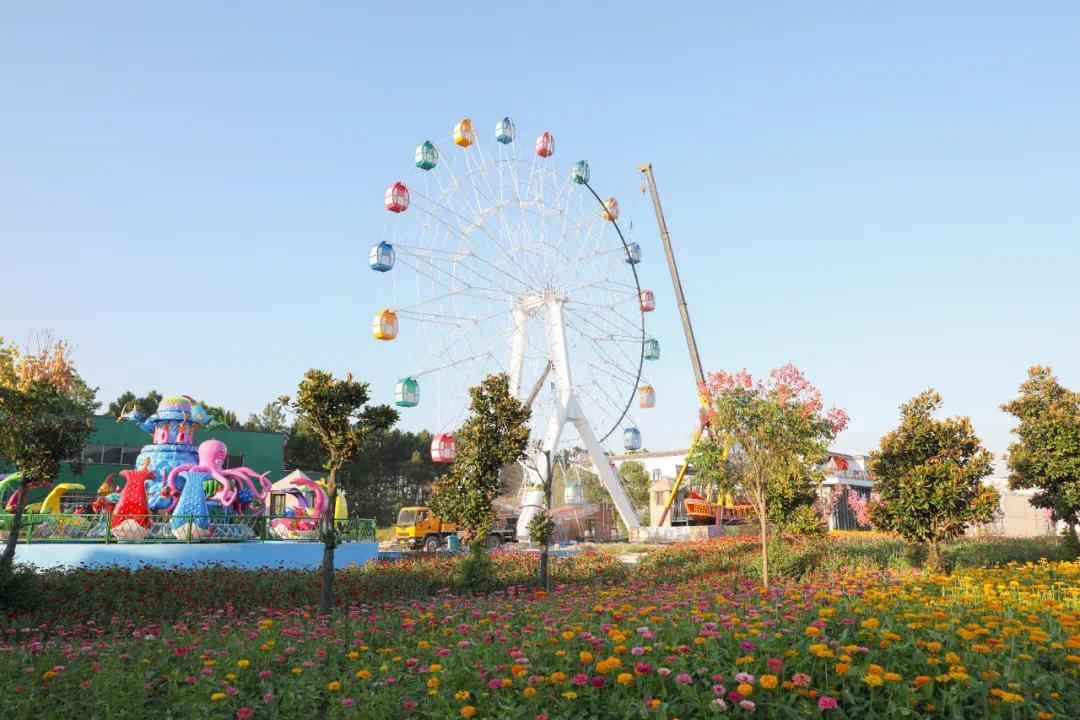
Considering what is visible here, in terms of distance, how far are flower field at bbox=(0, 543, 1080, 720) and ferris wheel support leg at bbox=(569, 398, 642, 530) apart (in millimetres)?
30385

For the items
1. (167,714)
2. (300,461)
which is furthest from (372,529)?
(300,461)

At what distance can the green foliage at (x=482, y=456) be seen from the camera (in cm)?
1759

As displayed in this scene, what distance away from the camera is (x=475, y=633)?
8133mm

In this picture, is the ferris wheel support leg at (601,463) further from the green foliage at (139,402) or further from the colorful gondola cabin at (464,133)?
the green foliage at (139,402)

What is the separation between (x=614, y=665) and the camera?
5.54 metres

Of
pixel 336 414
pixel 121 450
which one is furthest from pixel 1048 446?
pixel 121 450

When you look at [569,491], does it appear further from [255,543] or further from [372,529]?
[255,543]

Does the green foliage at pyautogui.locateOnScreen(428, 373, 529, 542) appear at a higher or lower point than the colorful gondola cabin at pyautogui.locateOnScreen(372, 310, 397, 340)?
lower

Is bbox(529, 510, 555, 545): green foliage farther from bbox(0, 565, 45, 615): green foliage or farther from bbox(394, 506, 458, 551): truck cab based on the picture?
bbox(394, 506, 458, 551): truck cab

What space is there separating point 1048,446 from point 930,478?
4645 mm

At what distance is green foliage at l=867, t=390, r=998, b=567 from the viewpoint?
18.4m

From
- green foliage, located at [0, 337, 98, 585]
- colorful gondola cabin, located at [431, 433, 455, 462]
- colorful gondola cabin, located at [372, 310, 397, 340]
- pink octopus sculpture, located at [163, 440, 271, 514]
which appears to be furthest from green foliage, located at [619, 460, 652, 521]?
green foliage, located at [0, 337, 98, 585]

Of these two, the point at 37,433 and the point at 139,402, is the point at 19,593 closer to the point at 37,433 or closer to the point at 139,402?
the point at 37,433

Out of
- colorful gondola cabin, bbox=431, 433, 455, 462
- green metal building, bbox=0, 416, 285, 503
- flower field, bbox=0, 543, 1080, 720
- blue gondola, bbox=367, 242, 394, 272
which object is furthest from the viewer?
green metal building, bbox=0, 416, 285, 503
